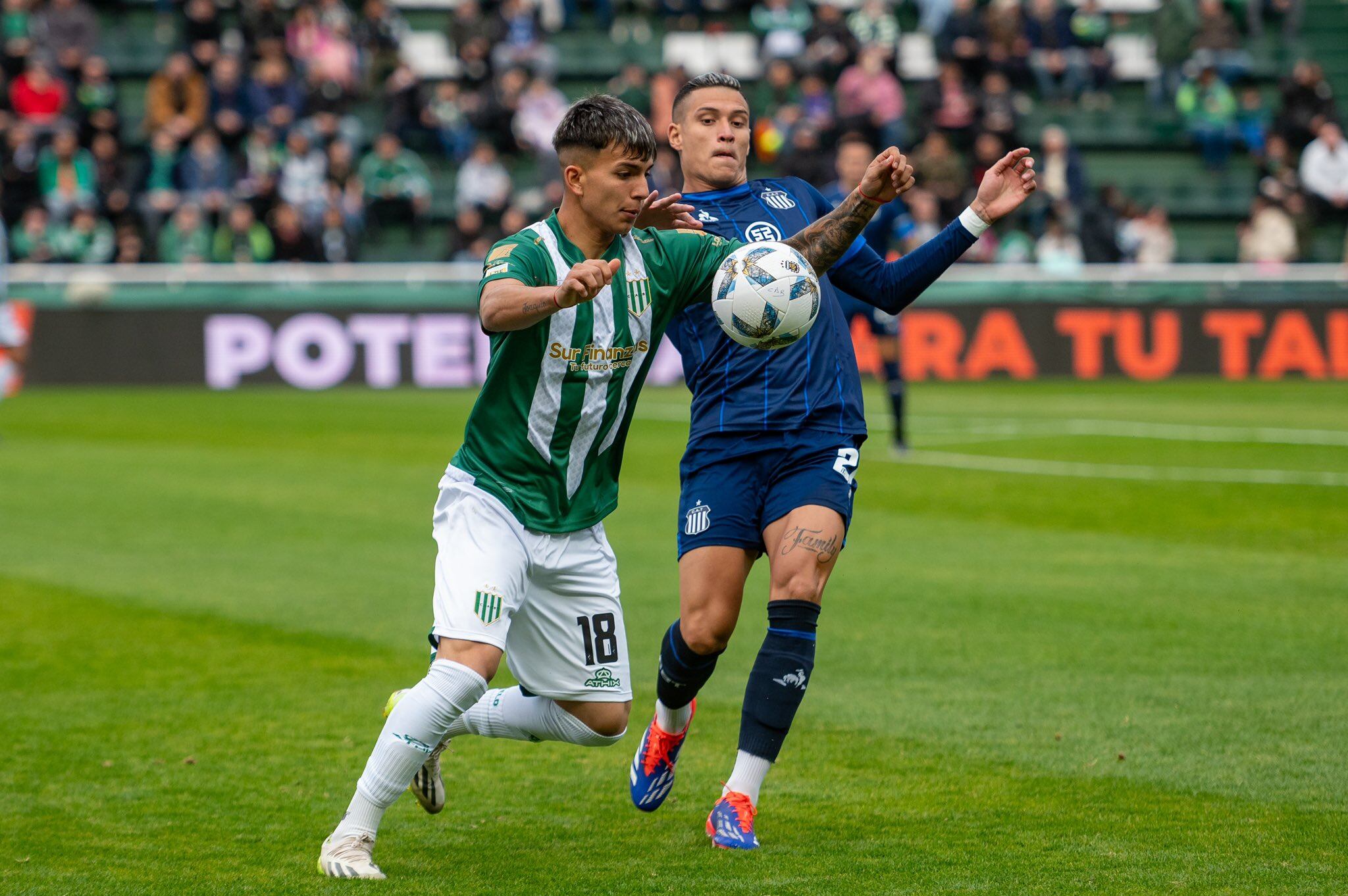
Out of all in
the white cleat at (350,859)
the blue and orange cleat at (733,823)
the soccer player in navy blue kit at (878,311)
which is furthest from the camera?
the soccer player in navy blue kit at (878,311)

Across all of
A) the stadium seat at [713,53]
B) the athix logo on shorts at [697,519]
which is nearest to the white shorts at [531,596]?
the athix logo on shorts at [697,519]

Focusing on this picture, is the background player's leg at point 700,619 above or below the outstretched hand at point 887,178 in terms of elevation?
below

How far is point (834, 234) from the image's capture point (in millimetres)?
5328

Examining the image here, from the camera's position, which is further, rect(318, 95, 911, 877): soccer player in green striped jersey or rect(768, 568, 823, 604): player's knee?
rect(768, 568, 823, 604): player's knee

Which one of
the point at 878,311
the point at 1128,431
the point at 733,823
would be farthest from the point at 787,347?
the point at 1128,431

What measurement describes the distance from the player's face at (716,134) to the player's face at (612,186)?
97cm

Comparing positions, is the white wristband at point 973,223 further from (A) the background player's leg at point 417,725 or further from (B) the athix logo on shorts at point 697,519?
(A) the background player's leg at point 417,725

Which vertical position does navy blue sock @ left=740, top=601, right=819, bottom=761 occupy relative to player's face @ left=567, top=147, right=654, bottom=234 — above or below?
below

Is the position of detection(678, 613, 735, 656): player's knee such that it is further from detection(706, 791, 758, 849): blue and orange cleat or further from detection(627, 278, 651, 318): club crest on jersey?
detection(627, 278, 651, 318): club crest on jersey

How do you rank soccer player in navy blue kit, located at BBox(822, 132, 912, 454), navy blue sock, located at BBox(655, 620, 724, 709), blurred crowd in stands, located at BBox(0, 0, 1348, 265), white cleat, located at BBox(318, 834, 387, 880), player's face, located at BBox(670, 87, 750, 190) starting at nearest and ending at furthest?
1. white cleat, located at BBox(318, 834, 387, 880)
2. navy blue sock, located at BBox(655, 620, 724, 709)
3. player's face, located at BBox(670, 87, 750, 190)
4. soccer player in navy blue kit, located at BBox(822, 132, 912, 454)
5. blurred crowd in stands, located at BBox(0, 0, 1348, 265)

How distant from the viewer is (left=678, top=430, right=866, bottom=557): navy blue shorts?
215 inches

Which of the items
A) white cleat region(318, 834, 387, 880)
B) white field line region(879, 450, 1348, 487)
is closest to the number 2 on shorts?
white cleat region(318, 834, 387, 880)

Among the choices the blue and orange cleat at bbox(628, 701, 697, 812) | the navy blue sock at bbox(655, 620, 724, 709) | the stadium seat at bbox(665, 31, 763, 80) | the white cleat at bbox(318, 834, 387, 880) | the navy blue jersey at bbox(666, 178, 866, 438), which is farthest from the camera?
the stadium seat at bbox(665, 31, 763, 80)

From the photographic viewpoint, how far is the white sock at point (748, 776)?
5086 mm
